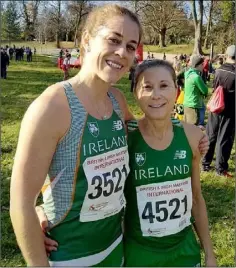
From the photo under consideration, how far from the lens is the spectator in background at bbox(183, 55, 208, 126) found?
6.31 metres

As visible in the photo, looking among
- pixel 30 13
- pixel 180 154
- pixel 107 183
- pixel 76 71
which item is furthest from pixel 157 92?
pixel 30 13

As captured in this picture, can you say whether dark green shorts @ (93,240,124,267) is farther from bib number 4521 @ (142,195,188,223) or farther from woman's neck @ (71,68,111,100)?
woman's neck @ (71,68,111,100)

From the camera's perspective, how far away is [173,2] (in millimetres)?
33031

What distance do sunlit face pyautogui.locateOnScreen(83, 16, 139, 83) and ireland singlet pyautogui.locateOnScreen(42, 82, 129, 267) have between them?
0.51 ft

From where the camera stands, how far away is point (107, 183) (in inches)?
63.6

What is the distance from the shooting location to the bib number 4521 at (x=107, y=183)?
1584 millimetres

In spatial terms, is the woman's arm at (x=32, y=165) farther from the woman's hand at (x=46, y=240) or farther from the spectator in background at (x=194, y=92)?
the spectator in background at (x=194, y=92)

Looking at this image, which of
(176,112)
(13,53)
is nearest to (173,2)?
(13,53)

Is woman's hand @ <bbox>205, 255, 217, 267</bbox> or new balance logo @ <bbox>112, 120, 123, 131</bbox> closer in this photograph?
new balance logo @ <bbox>112, 120, 123, 131</bbox>

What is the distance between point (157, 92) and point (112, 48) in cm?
36

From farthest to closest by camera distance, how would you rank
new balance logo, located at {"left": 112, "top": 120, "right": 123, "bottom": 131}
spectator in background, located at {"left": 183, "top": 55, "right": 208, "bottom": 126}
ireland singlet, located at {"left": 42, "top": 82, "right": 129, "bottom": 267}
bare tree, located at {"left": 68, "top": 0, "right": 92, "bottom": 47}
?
spectator in background, located at {"left": 183, "top": 55, "right": 208, "bottom": 126} < bare tree, located at {"left": 68, "top": 0, "right": 92, "bottom": 47} < new balance logo, located at {"left": 112, "top": 120, "right": 123, "bottom": 131} < ireland singlet, located at {"left": 42, "top": 82, "right": 129, "bottom": 267}

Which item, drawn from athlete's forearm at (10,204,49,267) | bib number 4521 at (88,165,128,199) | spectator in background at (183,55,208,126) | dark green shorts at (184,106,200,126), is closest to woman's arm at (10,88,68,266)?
athlete's forearm at (10,204,49,267)

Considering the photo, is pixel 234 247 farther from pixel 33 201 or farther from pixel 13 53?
pixel 13 53

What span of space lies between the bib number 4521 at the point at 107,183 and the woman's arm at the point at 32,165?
219mm
